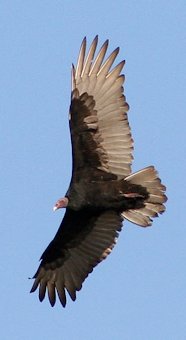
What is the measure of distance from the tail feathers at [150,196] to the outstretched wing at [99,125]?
0.59 feet

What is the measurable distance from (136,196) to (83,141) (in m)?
0.89

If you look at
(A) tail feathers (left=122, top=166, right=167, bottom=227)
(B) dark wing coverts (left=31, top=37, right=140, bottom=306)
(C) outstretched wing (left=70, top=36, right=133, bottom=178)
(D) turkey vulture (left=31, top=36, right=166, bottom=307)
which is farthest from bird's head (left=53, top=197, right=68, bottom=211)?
(A) tail feathers (left=122, top=166, right=167, bottom=227)

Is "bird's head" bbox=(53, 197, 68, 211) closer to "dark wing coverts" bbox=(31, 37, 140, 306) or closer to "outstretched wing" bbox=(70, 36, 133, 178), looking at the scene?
"dark wing coverts" bbox=(31, 37, 140, 306)

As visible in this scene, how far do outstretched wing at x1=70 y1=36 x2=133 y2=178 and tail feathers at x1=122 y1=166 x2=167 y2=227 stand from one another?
181mm

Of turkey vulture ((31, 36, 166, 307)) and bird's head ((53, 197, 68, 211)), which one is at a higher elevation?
turkey vulture ((31, 36, 166, 307))

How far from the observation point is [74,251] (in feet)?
55.2

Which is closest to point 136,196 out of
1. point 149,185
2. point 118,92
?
point 149,185

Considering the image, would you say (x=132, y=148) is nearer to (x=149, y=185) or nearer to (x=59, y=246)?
(x=149, y=185)

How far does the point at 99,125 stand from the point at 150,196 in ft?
3.33

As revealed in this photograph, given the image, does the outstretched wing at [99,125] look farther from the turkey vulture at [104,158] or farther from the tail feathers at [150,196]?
the tail feathers at [150,196]

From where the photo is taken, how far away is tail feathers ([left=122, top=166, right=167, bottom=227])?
52.4ft

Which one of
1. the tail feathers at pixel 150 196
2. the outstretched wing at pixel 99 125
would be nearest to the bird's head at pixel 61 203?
the outstretched wing at pixel 99 125

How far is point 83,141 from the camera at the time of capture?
16047 mm

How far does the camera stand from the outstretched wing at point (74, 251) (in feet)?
54.2
